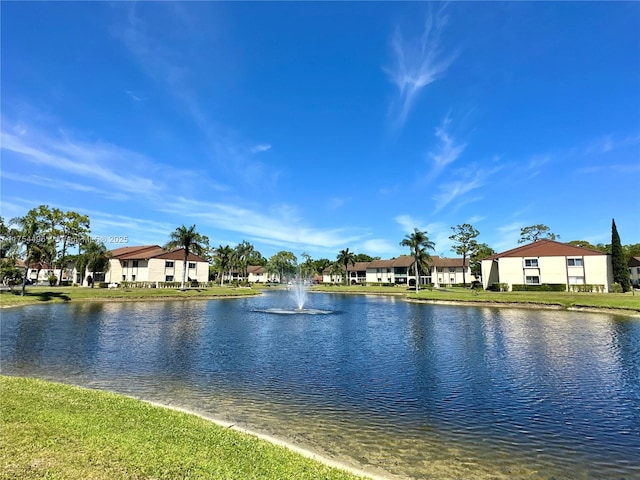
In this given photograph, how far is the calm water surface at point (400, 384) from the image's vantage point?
340 inches

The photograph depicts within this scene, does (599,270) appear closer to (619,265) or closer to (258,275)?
(619,265)

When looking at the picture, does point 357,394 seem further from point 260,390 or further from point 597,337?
point 597,337

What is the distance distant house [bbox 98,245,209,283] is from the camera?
264ft

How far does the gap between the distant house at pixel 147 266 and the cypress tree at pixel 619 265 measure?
86340 mm

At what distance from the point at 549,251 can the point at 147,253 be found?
85.6 metres

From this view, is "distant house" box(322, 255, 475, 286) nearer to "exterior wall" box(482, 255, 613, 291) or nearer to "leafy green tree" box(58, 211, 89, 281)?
"exterior wall" box(482, 255, 613, 291)

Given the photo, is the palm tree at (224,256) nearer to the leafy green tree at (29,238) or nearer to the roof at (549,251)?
the leafy green tree at (29,238)

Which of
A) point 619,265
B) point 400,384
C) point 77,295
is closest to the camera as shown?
point 400,384

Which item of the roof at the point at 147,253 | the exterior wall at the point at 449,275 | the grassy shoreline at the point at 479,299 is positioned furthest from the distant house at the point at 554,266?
the roof at the point at 147,253

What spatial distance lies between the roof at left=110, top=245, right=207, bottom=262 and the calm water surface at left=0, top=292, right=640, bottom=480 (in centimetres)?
5586

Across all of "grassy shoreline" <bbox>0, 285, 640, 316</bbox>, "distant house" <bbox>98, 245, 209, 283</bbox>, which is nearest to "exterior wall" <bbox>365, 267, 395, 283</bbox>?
"grassy shoreline" <bbox>0, 285, 640, 316</bbox>

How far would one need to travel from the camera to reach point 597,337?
78.1 feet

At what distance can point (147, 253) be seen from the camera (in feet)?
280

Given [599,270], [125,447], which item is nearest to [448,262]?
[599,270]
